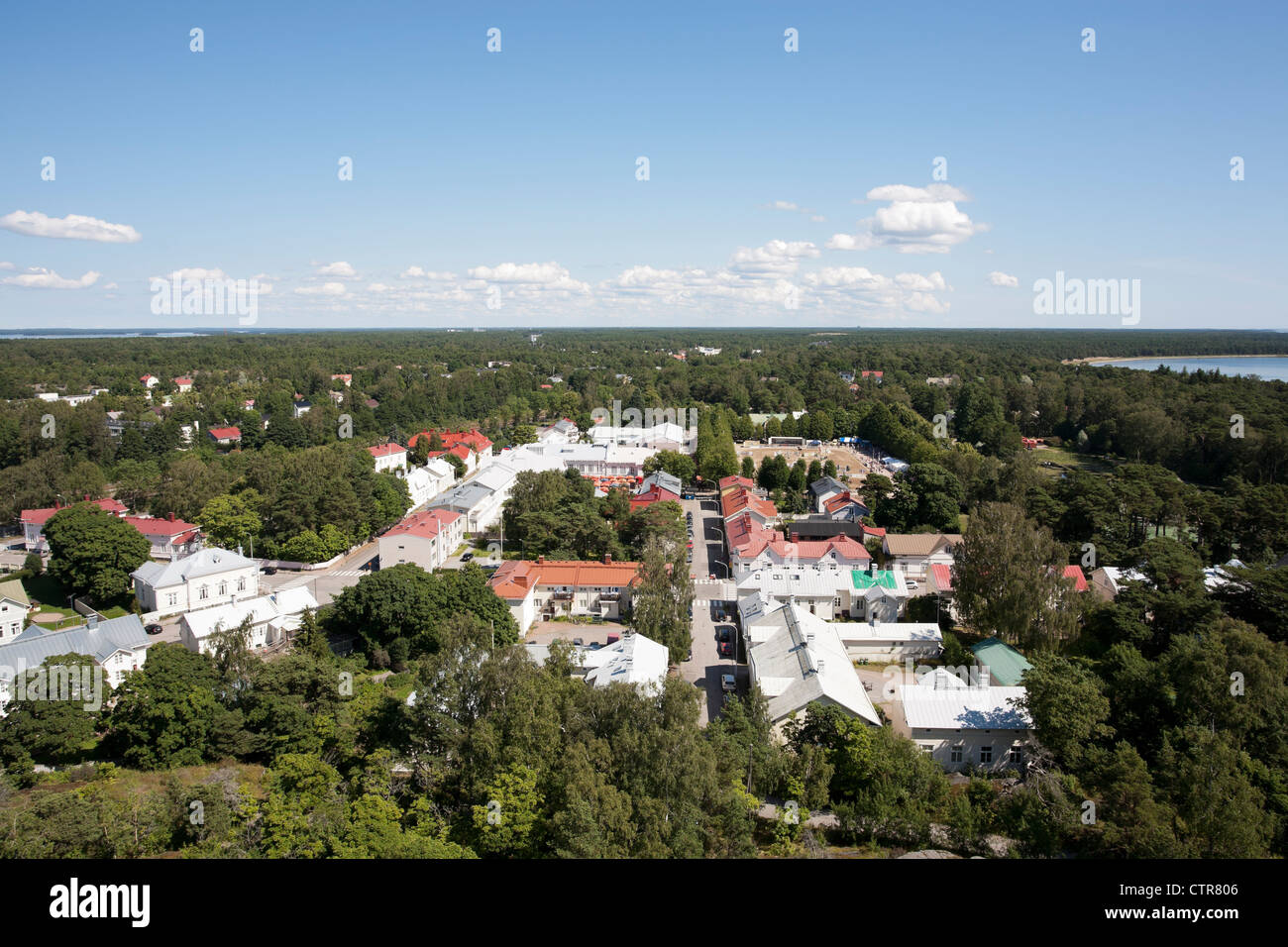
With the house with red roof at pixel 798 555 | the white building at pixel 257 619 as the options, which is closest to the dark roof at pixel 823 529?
the house with red roof at pixel 798 555

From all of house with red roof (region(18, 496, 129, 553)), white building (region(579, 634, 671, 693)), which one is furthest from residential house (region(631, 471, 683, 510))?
house with red roof (region(18, 496, 129, 553))

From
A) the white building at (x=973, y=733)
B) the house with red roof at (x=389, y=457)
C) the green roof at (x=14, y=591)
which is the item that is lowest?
the white building at (x=973, y=733)

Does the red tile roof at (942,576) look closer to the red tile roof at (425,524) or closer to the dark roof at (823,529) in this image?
the dark roof at (823,529)

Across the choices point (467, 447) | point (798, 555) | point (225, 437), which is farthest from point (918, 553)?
point (225, 437)

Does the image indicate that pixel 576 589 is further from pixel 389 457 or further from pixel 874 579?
pixel 389 457
